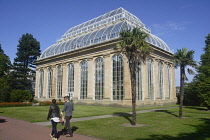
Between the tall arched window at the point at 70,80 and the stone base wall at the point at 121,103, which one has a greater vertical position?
the tall arched window at the point at 70,80

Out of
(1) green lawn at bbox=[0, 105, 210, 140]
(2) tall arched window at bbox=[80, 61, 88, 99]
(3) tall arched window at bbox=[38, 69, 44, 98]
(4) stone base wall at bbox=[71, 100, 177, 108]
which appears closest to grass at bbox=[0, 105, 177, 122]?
(1) green lawn at bbox=[0, 105, 210, 140]

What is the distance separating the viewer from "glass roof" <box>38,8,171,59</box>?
33375mm

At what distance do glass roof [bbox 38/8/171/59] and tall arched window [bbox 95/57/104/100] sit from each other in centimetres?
424

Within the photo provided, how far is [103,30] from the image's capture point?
117ft

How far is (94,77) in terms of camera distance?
34.4 metres

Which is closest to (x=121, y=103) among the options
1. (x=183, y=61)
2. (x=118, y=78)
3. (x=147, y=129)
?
(x=118, y=78)

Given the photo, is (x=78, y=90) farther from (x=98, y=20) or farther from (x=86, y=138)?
(x=86, y=138)

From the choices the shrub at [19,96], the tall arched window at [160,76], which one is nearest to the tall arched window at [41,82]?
the shrub at [19,96]

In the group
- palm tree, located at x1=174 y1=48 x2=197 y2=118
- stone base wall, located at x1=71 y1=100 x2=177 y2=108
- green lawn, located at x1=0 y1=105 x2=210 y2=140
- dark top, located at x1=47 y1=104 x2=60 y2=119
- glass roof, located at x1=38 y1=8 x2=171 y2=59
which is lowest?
stone base wall, located at x1=71 y1=100 x2=177 y2=108

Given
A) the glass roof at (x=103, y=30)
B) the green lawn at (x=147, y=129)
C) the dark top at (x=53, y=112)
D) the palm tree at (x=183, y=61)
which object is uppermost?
the glass roof at (x=103, y=30)

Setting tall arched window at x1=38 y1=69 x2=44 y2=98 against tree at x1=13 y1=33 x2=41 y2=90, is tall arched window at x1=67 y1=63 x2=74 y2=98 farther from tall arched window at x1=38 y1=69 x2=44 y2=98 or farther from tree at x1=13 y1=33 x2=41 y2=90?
tree at x1=13 y1=33 x2=41 y2=90

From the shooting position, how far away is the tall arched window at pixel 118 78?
97.8ft

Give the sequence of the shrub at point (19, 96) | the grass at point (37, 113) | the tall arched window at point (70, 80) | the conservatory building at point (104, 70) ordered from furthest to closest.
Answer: the tall arched window at point (70, 80)
the shrub at point (19, 96)
the conservatory building at point (104, 70)
the grass at point (37, 113)

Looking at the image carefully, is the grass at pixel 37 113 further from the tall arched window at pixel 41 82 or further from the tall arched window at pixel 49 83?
the tall arched window at pixel 41 82
